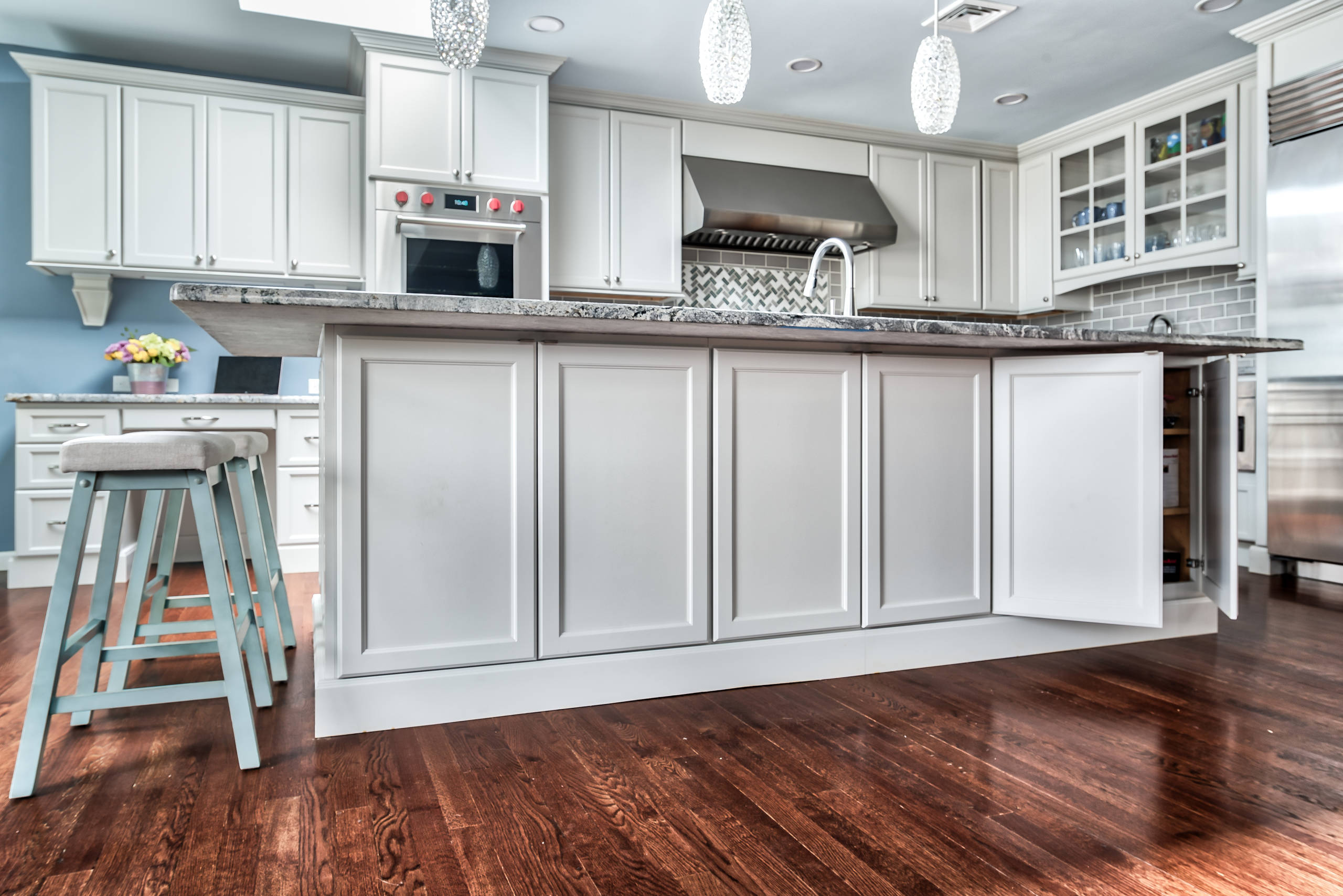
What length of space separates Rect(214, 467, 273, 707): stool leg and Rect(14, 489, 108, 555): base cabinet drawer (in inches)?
78.0

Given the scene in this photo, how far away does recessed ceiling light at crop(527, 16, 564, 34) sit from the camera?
11.7 feet

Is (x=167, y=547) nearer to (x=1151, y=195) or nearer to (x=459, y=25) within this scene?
(x=459, y=25)

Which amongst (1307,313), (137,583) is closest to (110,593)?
(137,583)

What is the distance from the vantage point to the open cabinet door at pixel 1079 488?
220 cm

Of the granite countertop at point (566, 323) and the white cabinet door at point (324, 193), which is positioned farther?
the white cabinet door at point (324, 193)

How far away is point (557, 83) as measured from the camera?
4.25 metres

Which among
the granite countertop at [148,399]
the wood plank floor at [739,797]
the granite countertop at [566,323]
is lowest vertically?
the wood plank floor at [739,797]

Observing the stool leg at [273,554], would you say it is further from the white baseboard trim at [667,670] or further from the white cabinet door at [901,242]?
the white cabinet door at [901,242]

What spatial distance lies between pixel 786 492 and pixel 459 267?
251cm

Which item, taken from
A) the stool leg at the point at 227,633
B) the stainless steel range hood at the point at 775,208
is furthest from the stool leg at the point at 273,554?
the stainless steel range hood at the point at 775,208

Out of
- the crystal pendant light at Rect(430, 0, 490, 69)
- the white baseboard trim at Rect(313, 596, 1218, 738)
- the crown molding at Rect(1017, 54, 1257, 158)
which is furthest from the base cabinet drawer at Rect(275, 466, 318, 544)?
the crown molding at Rect(1017, 54, 1257, 158)

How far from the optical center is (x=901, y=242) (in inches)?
195

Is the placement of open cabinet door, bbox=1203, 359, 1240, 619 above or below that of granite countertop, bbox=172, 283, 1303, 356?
below

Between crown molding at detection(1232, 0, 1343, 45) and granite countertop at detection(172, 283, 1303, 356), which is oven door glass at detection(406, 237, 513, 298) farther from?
crown molding at detection(1232, 0, 1343, 45)
